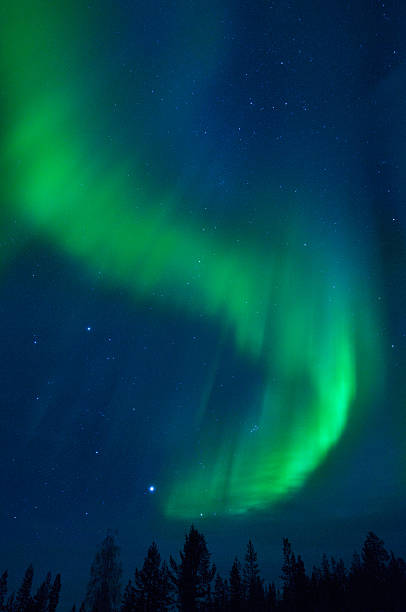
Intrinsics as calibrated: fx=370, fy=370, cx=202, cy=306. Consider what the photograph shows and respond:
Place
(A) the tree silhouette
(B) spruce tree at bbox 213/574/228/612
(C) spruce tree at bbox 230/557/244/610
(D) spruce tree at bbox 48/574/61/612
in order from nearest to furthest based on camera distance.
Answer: (A) the tree silhouette
(C) spruce tree at bbox 230/557/244/610
(B) spruce tree at bbox 213/574/228/612
(D) spruce tree at bbox 48/574/61/612

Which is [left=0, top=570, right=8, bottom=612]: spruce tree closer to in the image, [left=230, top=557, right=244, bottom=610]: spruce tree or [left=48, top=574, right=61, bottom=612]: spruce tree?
[left=48, top=574, right=61, bottom=612]: spruce tree

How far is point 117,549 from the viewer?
59062mm

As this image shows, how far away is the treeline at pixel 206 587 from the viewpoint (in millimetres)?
33750

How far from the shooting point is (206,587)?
38.0m

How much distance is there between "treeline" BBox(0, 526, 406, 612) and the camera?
3375 cm

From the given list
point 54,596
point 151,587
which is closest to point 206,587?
point 151,587

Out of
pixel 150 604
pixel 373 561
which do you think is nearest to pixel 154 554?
pixel 150 604

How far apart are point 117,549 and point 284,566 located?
26.2 metres

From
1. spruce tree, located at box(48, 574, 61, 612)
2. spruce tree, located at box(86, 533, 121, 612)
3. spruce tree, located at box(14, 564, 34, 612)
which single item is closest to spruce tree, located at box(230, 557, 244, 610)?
spruce tree, located at box(86, 533, 121, 612)

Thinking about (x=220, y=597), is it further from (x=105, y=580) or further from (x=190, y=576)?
(x=190, y=576)

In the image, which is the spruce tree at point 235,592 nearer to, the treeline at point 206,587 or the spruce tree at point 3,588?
the treeline at point 206,587

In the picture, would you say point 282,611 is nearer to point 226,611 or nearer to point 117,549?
point 226,611

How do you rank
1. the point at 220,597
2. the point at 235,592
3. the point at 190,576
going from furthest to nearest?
1. the point at 220,597
2. the point at 235,592
3. the point at 190,576

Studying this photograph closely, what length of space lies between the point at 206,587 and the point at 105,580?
27177mm
